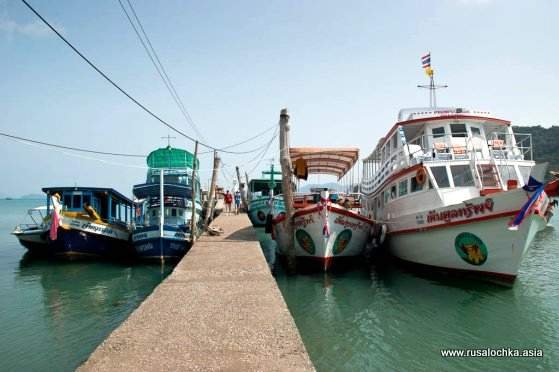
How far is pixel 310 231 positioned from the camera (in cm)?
1236

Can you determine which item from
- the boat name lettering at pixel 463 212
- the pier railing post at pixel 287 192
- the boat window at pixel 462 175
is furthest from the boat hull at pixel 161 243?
the boat window at pixel 462 175

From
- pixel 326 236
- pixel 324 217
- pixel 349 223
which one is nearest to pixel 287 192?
pixel 324 217

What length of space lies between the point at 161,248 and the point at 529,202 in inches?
490

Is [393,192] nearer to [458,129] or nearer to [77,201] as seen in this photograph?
[458,129]

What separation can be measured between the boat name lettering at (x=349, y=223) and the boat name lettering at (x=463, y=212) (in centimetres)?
273

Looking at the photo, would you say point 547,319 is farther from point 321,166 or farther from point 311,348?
point 321,166

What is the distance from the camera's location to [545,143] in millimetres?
111188

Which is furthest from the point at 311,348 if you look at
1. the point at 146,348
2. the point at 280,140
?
the point at 280,140

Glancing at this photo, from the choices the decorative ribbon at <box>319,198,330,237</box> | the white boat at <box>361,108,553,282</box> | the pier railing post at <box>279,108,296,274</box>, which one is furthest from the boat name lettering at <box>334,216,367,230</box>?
the pier railing post at <box>279,108,296,274</box>

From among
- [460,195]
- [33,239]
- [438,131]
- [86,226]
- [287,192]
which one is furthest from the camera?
[33,239]

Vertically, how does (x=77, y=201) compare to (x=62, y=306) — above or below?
above

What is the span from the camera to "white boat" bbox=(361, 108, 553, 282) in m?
9.15

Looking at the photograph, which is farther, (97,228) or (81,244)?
(97,228)

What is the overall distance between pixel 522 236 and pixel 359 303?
4383 millimetres
